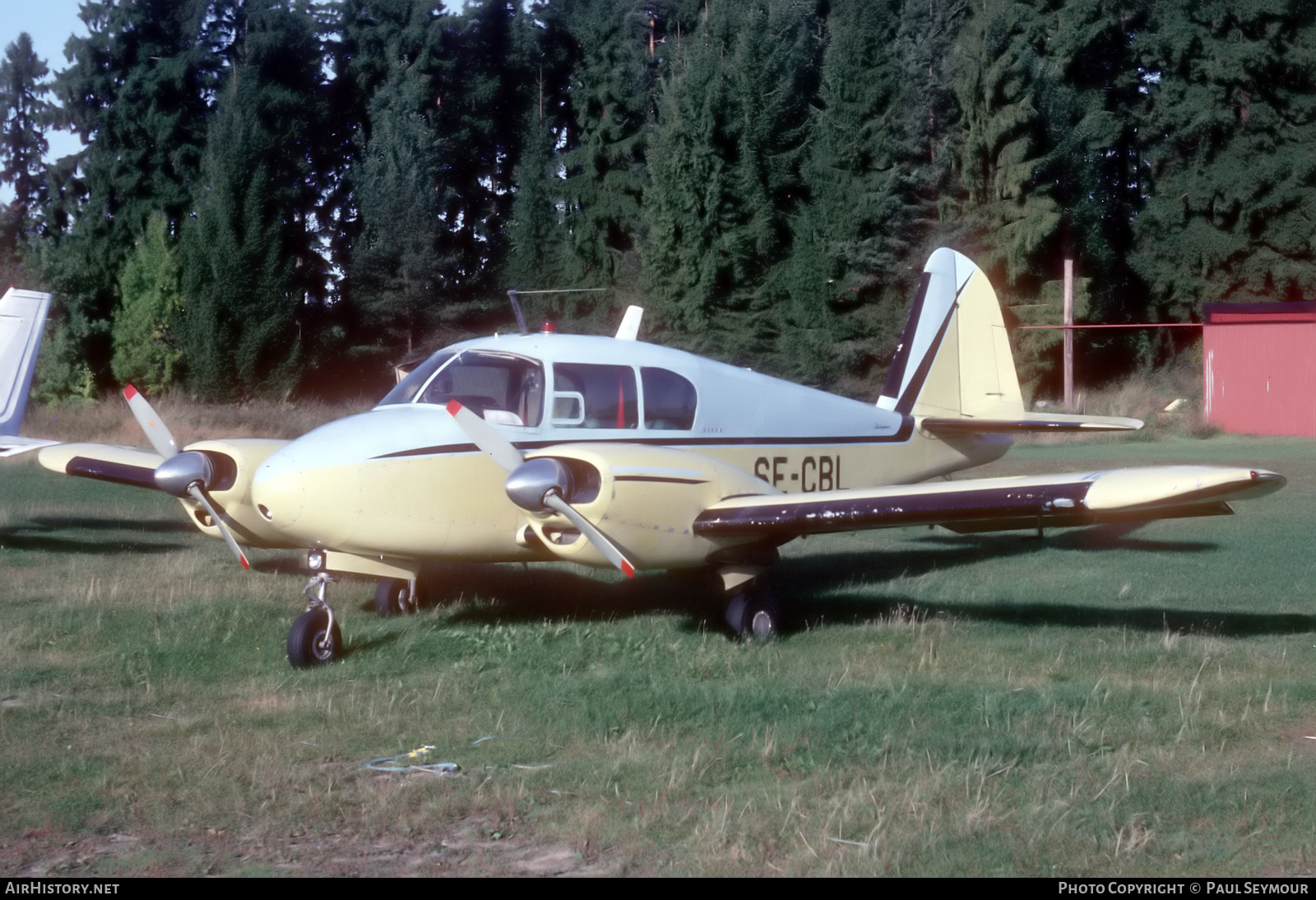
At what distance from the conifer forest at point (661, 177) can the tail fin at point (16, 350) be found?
27.6 meters

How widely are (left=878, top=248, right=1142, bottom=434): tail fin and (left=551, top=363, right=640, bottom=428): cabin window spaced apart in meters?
4.08

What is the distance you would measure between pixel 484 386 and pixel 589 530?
6.15 ft

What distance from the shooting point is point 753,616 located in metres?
8.95

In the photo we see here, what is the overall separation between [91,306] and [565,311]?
18.0m

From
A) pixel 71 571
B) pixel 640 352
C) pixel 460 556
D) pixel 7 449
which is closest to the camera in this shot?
pixel 460 556

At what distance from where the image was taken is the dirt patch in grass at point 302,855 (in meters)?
4.55

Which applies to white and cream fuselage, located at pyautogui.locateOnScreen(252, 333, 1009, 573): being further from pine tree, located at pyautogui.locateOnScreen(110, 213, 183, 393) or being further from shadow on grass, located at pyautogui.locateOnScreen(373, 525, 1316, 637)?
pine tree, located at pyautogui.locateOnScreen(110, 213, 183, 393)

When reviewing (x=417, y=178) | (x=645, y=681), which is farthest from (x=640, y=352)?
(x=417, y=178)

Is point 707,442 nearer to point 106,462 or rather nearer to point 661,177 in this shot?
point 106,462

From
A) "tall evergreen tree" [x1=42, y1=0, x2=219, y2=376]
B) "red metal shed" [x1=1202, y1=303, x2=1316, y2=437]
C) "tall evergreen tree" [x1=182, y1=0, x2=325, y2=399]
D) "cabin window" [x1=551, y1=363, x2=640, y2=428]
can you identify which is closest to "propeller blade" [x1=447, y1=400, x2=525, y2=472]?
"cabin window" [x1=551, y1=363, x2=640, y2=428]

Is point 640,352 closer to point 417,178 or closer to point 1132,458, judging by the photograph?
point 1132,458

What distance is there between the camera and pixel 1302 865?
180 inches

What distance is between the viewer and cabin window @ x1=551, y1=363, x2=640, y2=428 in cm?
927

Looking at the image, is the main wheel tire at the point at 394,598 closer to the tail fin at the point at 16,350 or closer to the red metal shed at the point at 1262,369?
the tail fin at the point at 16,350
